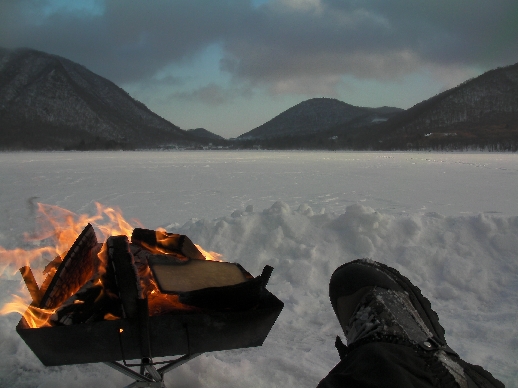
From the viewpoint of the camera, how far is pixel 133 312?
1579 mm

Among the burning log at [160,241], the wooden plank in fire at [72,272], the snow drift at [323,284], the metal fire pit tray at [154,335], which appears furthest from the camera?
the snow drift at [323,284]

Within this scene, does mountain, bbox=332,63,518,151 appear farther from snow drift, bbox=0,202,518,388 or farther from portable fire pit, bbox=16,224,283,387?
portable fire pit, bbox=16,224,283,387

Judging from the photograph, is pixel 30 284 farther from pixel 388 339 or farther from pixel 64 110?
pixel 64 110

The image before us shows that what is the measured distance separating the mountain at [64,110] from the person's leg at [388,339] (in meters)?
83.7

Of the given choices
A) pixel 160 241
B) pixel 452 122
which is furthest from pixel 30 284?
pixel 452 122

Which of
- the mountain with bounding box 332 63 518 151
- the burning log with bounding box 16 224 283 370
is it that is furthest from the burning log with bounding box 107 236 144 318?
the mountain with bounding box 332 63 518 151

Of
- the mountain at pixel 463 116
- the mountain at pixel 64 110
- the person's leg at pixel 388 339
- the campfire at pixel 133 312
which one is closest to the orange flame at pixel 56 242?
the campfire at pixel 133 312

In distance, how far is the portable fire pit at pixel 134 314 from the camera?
1.55 m

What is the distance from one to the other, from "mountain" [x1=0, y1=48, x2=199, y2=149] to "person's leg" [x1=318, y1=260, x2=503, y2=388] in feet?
275

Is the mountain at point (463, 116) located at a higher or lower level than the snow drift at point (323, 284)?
higher

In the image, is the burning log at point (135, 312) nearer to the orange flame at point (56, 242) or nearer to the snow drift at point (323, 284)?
the orange flame at point (56, 242)

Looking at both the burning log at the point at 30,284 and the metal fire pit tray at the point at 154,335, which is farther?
the burning log at the point at 30,284

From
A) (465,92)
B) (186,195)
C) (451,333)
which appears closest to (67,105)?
(465,92)

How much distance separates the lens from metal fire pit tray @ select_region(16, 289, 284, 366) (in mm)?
1528
